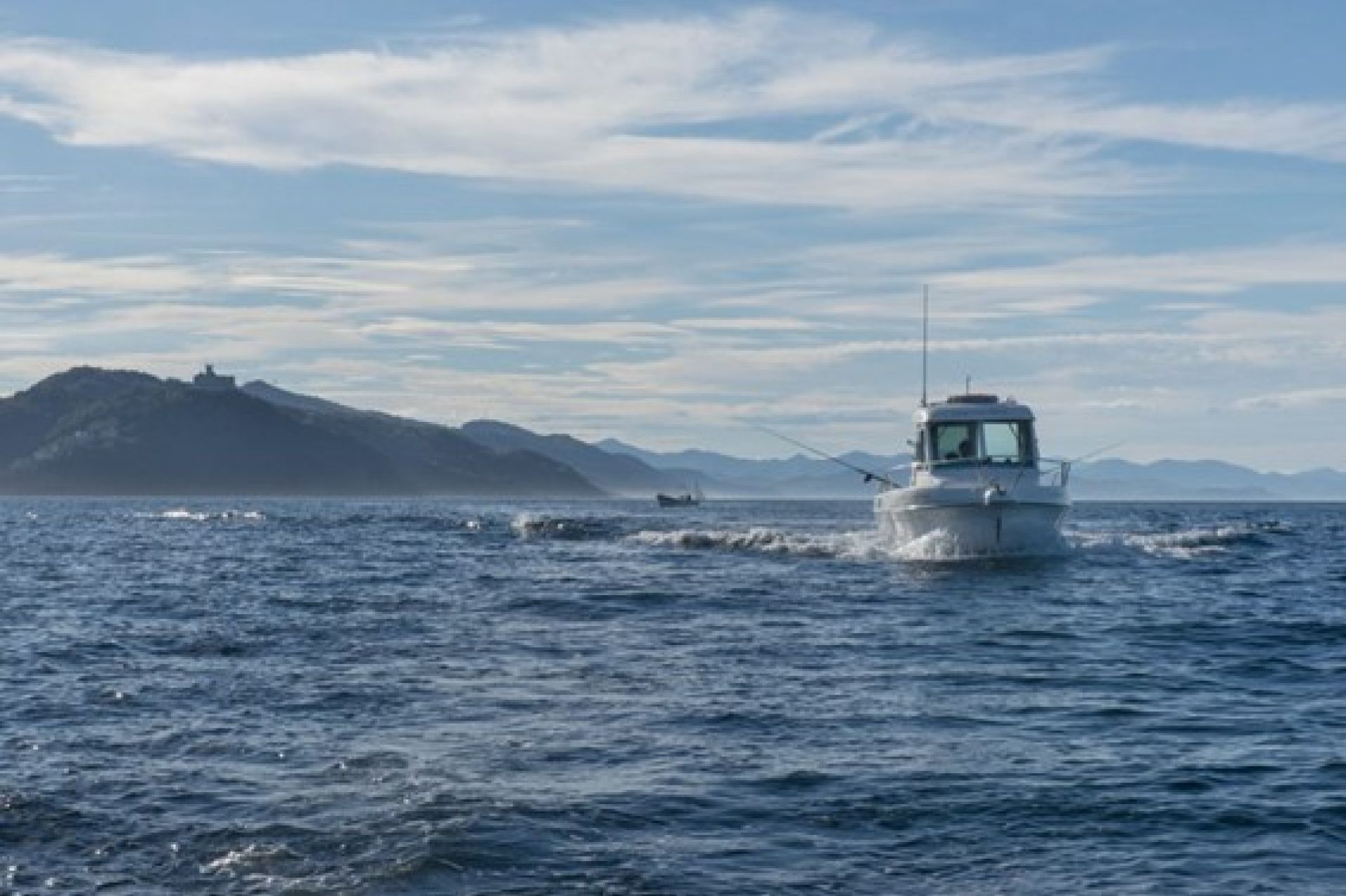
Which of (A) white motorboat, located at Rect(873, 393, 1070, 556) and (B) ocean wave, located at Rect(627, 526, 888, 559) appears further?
(B) ocean wave, located at Rect(627, 526, 888, 559)

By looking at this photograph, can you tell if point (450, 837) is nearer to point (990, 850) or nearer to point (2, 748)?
point (990, 850)

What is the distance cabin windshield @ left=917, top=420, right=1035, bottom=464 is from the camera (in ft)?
178

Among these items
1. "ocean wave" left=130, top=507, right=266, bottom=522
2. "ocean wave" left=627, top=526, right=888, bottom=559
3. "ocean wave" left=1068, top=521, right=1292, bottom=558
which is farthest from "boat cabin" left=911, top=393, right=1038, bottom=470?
"ocean wave" left=130, top=507, right=266, bottom=522

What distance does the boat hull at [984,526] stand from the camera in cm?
5084

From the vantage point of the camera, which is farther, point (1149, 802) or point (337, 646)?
point (337, 646)

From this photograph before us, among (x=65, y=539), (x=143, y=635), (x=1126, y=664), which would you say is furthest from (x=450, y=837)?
(x=65, y=539)

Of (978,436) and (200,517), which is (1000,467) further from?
(200,517)

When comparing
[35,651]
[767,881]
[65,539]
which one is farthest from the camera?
[65,539]

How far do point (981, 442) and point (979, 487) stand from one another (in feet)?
10.9

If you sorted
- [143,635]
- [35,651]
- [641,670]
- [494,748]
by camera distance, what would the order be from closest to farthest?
1. [494,748]
2. [641,670]
3. [35,651]
4. [143,635]

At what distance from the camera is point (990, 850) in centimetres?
1494

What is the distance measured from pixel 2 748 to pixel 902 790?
10371 millimetres

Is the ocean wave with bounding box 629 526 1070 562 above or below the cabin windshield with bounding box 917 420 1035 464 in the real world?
below

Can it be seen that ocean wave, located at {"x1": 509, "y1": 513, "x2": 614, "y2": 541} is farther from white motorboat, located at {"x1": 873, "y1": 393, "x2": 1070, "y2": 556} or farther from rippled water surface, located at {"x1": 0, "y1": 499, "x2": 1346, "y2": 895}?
rippled water surface, located at {"x1": 0, "y1": 499, "x2": 1346, "y2": 895}
